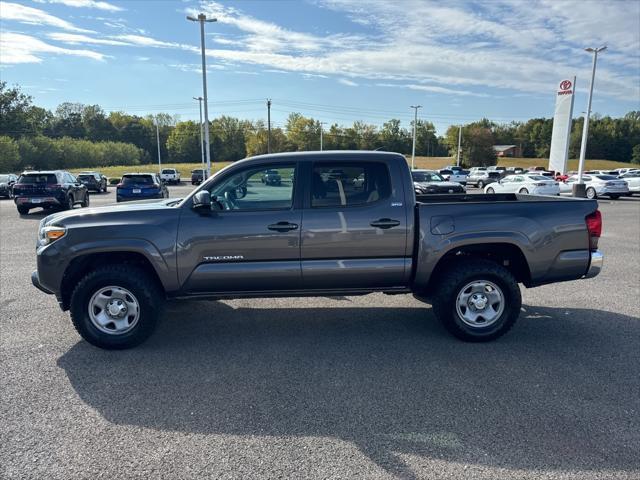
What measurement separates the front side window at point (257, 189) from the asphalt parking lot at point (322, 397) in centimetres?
142

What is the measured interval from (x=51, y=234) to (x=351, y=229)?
2.91 metres

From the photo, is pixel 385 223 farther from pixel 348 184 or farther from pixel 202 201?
pixel 202 201

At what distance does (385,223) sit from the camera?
4.52 m

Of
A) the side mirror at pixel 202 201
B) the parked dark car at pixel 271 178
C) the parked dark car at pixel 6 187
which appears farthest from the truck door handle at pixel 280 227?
the parked dark car at pixel 6 187

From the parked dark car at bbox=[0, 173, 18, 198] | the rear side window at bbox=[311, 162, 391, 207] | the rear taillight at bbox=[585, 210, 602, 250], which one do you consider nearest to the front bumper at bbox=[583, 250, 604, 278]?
the rear taillight at bbox=[585, 210, 602, 250]

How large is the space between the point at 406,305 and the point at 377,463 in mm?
3345

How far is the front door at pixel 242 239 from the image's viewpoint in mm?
4434

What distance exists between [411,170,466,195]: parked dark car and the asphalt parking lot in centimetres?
1708

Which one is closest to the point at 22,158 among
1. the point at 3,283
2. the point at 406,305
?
the point at 3,283

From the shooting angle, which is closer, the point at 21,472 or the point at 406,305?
the point at 21,472

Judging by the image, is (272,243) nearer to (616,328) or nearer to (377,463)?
(377,463)

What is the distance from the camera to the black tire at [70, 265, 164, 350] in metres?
4.43

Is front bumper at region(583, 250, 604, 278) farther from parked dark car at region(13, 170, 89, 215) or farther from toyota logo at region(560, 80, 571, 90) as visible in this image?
toyota logo at region(560, 80, 571, 90)

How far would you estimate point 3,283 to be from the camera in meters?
6.99
